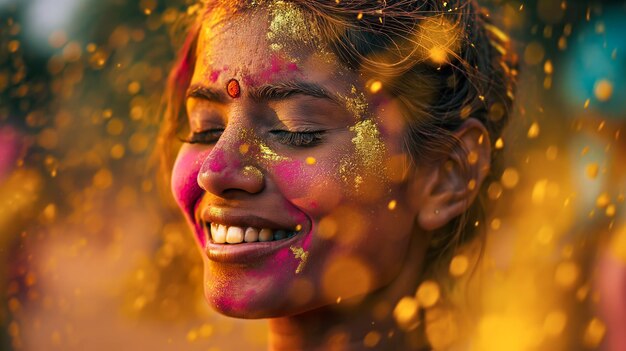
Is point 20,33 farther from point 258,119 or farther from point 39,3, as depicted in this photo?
point 258,119

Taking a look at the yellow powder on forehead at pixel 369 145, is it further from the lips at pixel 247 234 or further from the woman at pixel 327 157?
the lips at pixel 247 234

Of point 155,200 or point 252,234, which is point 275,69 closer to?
point 252,234

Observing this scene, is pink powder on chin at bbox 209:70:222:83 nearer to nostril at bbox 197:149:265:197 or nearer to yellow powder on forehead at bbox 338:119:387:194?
nostril at bbox 197:149:265:197

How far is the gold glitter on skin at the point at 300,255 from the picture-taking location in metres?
1.82

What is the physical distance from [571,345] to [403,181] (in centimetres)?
232

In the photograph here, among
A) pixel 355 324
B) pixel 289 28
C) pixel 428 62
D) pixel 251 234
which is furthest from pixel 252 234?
pixel 428 62

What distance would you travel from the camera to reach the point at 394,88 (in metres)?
1.90

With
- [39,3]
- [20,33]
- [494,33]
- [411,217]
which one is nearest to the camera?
[411,217]

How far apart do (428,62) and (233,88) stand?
50cm

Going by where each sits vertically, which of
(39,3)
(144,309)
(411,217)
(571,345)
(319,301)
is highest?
(411,217)

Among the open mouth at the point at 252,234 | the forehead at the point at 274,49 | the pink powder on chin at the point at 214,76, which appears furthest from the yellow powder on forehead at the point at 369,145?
the pink powder on chin at the point at 214,76

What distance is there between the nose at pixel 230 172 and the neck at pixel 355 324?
0.38 metres

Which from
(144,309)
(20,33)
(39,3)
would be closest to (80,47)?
(39,3)

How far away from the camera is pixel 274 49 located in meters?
1.85
